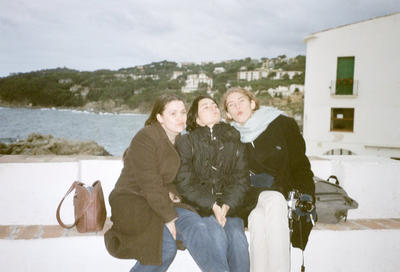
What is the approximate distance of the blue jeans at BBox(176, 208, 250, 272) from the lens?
5.11 ft

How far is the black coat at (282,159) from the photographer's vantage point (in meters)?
2.06

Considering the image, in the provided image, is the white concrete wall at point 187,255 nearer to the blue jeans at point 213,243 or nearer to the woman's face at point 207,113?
the blue jeans at point 213,243

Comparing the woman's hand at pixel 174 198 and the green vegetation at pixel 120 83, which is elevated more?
the green vegetation at pixel 120 83

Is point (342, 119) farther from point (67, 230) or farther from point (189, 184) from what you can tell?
point (67, 230)

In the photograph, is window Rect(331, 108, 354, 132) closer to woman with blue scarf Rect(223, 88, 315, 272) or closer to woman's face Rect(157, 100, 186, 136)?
woman with blue scarf Rect(223, 88, 315, 272)

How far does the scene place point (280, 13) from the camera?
5072cm

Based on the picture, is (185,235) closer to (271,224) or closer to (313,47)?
(271,224)

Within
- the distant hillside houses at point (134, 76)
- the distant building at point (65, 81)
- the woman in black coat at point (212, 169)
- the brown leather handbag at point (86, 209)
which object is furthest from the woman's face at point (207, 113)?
the distant building at point (65, 81)

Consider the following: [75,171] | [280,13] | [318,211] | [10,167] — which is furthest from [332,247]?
[280,13]

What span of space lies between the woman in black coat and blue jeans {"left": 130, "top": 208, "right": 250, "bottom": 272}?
14 mm

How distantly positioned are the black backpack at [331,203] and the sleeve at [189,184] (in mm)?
1034

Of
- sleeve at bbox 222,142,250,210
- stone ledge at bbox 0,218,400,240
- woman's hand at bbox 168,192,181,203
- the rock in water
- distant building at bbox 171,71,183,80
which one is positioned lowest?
the rock in water

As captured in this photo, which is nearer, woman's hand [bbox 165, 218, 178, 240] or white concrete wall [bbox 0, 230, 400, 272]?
woman's hand [bbox 165, 218, 178, 240]

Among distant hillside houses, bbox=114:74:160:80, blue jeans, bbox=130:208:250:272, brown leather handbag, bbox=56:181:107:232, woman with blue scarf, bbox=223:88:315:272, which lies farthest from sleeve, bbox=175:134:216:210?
distant hillside houses, bbox=114:74:160:80
